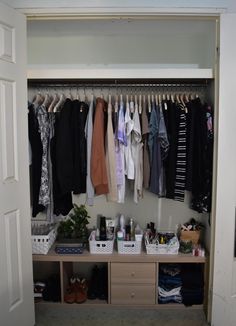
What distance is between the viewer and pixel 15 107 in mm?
1817

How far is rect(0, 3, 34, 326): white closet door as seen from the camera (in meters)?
1.75

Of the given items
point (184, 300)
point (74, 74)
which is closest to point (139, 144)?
point (74, 74)

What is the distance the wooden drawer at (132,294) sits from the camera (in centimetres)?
225

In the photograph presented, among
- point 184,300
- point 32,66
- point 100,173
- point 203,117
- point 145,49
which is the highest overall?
point 145,49

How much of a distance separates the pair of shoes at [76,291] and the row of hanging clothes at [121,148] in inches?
29.0

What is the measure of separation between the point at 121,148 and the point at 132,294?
115 centimetres

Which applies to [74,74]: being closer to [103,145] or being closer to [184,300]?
[103,145]

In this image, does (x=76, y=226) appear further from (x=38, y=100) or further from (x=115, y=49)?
(x=115, y=49)

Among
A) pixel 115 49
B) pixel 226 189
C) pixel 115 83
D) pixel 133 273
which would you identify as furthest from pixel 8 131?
pixel 226 189

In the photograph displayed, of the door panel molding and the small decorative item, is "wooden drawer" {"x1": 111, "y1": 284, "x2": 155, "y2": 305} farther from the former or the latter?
the door panel molding

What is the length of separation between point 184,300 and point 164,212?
2.36 ft

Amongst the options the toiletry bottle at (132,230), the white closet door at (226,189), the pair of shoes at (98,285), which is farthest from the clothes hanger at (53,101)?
the pair of shoes at (98,285)

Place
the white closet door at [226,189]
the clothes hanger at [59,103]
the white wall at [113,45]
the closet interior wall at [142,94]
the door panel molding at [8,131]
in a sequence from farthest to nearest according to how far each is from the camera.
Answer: the white wall at [113,45] → the closet interior wall at [142,94] → the clothes hanger at [59,103] → the white closet door at [226,189] → the door panel molding at [8,131]

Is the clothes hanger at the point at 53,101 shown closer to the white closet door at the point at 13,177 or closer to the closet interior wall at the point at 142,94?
the closet interior wall at the point at 142,94
